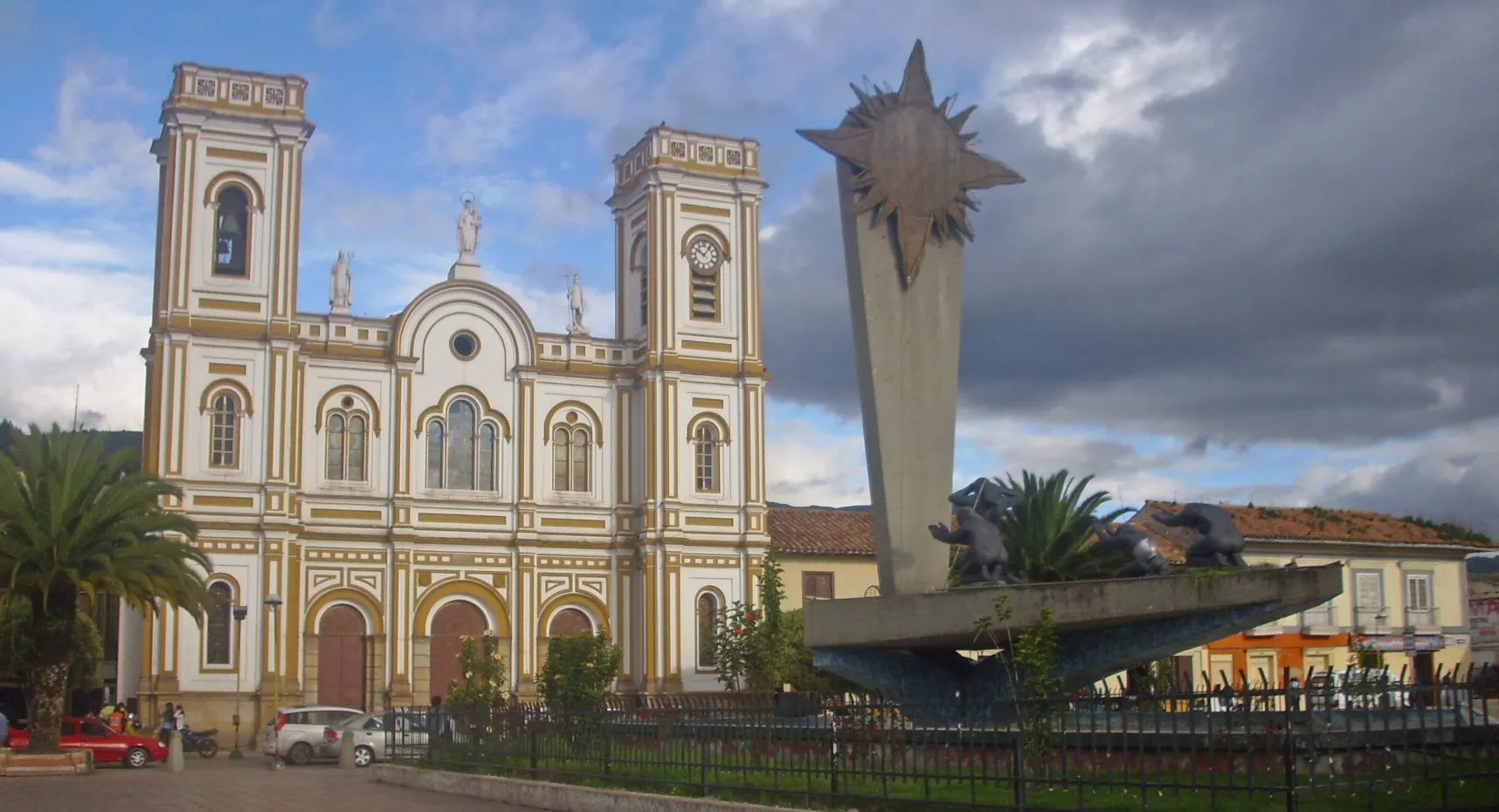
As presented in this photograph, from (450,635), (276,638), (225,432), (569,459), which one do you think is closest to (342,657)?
(276,638)

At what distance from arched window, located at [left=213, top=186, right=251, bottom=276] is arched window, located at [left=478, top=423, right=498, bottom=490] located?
7.43 metres

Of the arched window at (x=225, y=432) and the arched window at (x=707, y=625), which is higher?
the arched window at (x=225, y=432)

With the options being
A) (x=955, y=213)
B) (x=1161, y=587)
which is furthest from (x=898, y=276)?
(x=1161, y=587)

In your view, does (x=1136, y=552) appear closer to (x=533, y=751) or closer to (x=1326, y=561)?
(x=533, y=751)

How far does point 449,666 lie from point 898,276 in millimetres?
→ 26095

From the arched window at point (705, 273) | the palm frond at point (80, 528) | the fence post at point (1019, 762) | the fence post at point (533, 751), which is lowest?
the fence post at point (533, 751)

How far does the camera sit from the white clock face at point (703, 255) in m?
43.9

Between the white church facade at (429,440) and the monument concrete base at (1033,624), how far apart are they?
72.3 ft

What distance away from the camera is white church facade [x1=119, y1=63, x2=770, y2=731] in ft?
124

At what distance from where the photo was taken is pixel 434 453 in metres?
42.0

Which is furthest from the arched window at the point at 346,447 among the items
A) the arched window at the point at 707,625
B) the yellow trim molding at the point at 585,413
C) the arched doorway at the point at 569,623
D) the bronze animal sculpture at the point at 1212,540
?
the bronze animal sculpture at the point at 1212,540

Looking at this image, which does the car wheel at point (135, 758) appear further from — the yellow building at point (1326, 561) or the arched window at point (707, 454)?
the yellow building at point (1326, 561)

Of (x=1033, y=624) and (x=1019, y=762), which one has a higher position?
(x=1033, y=624)

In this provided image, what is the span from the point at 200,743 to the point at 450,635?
8.21 m
